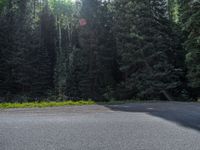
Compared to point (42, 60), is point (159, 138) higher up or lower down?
lower down

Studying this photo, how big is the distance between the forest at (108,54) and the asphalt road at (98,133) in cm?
1559

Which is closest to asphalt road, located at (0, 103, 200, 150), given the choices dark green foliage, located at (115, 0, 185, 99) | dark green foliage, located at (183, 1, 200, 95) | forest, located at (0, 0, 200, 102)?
dark green foliage, located at (183, 1, 200, 95)

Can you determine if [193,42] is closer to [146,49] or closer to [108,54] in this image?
[146,49]

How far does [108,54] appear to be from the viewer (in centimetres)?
3138

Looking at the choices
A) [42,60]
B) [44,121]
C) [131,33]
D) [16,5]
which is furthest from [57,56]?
[44,121]

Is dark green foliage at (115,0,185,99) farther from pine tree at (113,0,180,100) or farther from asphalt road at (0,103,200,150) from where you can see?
asphalt road at (0,103,200,150)

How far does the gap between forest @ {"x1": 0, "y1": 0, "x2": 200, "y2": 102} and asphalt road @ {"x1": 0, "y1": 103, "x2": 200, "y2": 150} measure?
51.2 ft

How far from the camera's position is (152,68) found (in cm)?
2656

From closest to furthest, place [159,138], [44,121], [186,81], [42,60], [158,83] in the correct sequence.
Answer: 1. [159,138]
2. [44,121]
3. [158,83]
4. [186,81]
5. [42,60]

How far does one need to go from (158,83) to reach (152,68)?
150 cm

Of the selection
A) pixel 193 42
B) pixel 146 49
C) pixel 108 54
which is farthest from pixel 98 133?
pixel 108 54

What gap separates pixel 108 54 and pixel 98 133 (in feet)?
79.4

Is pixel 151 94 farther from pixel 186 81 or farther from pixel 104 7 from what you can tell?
pixel 104 7

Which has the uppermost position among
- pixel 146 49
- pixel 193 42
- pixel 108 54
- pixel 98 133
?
pixel 108 54
